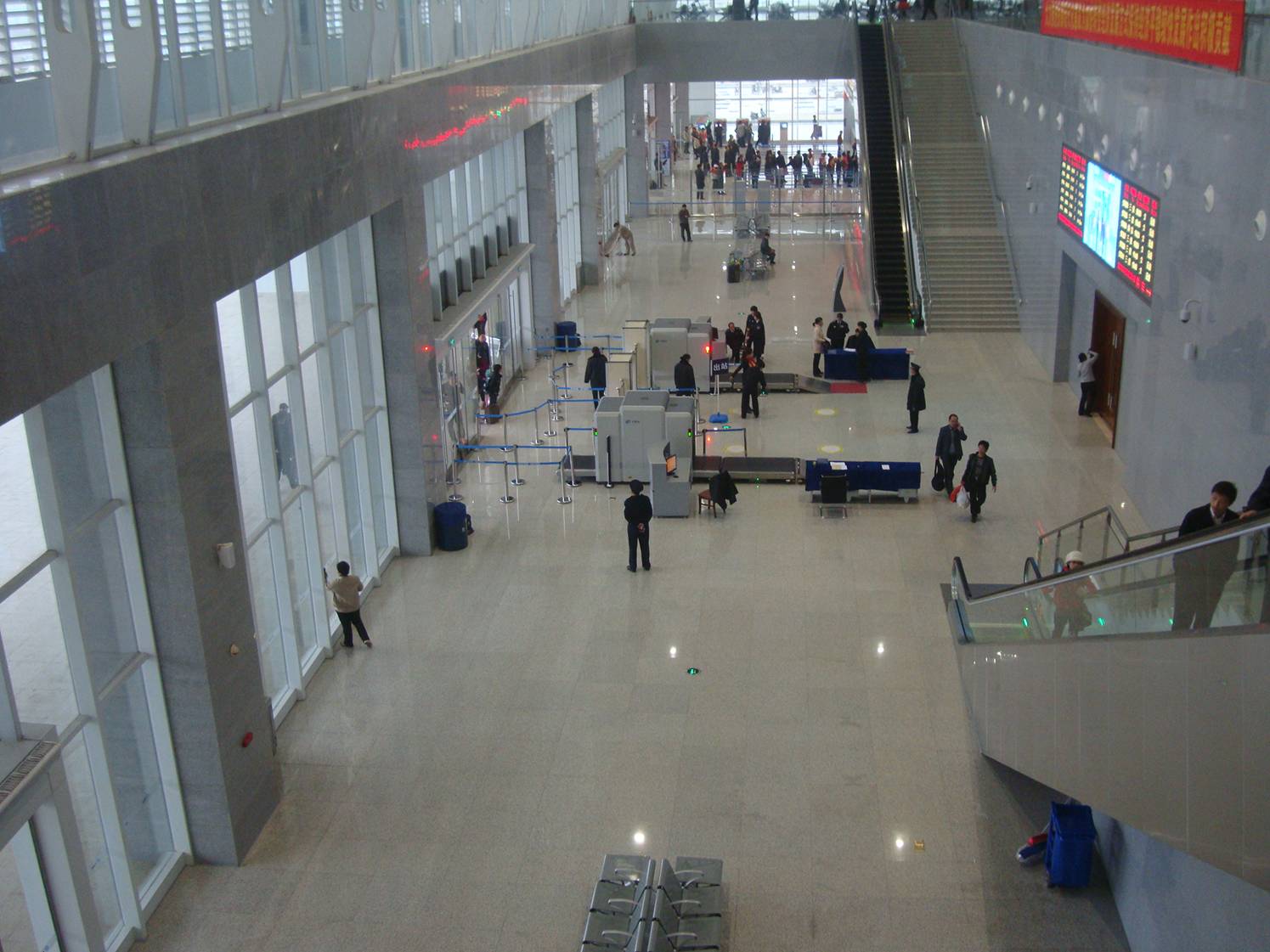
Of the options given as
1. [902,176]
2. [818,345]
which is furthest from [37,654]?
[902,176]

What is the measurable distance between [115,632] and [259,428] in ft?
9.72

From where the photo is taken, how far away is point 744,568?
16.0 meters

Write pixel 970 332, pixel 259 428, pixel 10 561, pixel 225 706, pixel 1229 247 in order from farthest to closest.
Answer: pixel 970 332 < pixel 1229 247 < pixel 259 428 < pixel 225 706 < pixel 10 561

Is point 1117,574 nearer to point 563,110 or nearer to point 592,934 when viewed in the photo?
point 592,934

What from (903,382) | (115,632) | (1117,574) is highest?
(1117,574)

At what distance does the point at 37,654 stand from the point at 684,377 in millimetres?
14848

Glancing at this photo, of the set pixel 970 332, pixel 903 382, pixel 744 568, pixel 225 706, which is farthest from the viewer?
pixel 970 332

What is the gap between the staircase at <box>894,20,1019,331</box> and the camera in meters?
27.9

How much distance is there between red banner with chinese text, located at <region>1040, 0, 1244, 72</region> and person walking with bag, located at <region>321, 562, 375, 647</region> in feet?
35.6

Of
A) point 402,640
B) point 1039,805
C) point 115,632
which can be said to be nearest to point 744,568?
point 402,640

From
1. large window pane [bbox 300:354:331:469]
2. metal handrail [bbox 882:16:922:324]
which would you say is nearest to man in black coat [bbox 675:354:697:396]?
metal handrail [bbox 882:16:922:324]

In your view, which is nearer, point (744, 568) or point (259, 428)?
point (259, 428)

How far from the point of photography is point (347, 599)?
533 inches

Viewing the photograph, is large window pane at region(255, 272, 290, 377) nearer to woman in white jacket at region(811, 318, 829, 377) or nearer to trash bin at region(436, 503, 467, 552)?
trash bin at region(436, 503, 467, 552)
